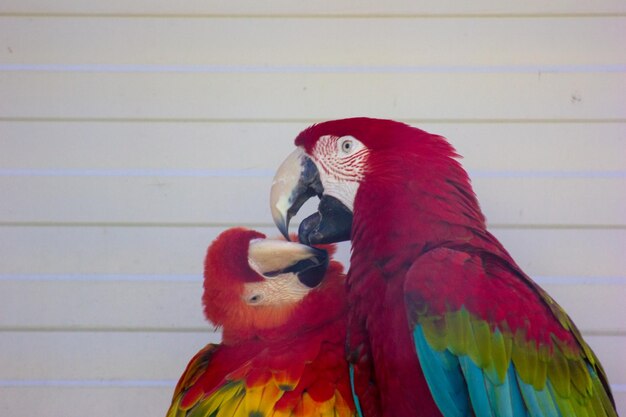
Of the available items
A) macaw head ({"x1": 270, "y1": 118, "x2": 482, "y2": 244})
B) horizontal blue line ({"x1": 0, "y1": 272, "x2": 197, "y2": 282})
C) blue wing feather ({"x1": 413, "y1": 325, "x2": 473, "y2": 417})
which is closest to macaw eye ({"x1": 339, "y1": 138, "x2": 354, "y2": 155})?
macaw head ({"x1": 270, "y1": 118, "x2": 482, "y2": 244})

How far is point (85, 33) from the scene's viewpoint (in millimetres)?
1881

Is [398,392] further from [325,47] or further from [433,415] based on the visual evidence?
[325,47]

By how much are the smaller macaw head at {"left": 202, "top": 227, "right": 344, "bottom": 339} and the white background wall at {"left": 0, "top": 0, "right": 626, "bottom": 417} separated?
27 centimetres

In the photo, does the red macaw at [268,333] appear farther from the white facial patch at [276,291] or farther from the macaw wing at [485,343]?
the macaw wing at [485,343]

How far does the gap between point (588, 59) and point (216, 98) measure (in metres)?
1.02

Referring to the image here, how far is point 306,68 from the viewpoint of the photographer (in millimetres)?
1849

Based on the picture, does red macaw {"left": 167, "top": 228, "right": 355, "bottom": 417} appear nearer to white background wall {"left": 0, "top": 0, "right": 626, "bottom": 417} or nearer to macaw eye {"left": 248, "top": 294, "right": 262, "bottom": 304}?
macaw eye {"left": 248, "top": 294, "right": 262, "bottom": 304}

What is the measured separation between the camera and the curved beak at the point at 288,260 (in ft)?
4.96

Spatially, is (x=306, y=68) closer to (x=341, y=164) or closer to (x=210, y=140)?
(x=210, y=140)

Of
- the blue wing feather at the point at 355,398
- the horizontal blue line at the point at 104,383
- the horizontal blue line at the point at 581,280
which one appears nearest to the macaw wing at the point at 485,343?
the blue wing feather at the point at 355,398

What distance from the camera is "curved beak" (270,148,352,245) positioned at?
4.85 ft

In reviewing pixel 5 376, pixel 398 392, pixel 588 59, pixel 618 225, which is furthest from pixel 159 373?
pixel 588 59

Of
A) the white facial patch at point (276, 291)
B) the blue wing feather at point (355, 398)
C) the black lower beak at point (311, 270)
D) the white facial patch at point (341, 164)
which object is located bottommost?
the blue wing feather at point (355, 398)

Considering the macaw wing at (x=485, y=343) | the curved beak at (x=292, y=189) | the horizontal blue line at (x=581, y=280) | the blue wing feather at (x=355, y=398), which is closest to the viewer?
the macaw wing at (x=485, y=343)
